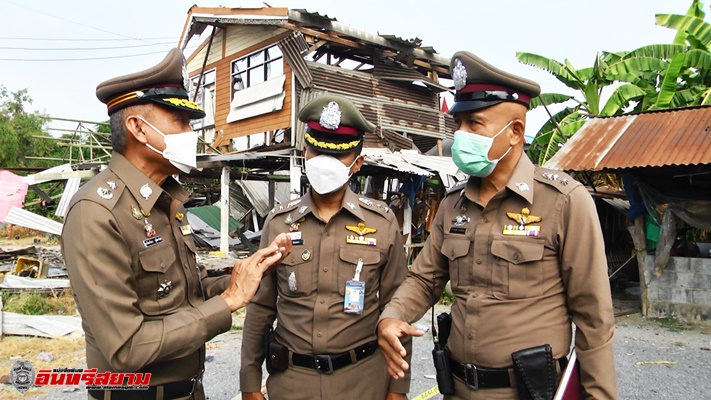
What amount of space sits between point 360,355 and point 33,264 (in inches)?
374

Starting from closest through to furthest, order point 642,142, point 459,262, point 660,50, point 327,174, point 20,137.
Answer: point 459,262, point 327,174, point 642,142, point 660,50, point 20,137

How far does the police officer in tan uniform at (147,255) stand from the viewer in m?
1.67

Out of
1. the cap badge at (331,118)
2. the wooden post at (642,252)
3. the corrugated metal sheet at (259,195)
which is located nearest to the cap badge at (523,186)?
the cap badge at (331,118)

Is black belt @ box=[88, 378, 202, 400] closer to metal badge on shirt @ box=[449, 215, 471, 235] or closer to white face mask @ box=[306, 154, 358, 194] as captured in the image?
white face mask @ box=[306, 154, 358, 194]

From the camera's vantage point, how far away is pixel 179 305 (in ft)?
6.66

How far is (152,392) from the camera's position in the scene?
6.38ft

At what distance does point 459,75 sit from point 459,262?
0.89m

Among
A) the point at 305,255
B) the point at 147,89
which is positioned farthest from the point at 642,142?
the point at 147,89

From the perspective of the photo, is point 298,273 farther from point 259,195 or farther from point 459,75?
point 259,195

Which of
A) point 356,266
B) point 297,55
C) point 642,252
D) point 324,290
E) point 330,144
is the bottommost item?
point 642,252

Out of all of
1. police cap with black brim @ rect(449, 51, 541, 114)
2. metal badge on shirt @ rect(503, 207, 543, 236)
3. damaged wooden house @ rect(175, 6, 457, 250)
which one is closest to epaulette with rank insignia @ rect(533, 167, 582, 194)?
metal badge on shirt @ rect(503, 207, 543, 236)

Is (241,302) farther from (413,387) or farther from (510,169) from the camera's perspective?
(413,387)

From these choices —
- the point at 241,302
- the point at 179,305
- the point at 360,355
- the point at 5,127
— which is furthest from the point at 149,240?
the point at 5,127

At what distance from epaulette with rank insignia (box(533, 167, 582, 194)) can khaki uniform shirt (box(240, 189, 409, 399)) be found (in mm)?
899
